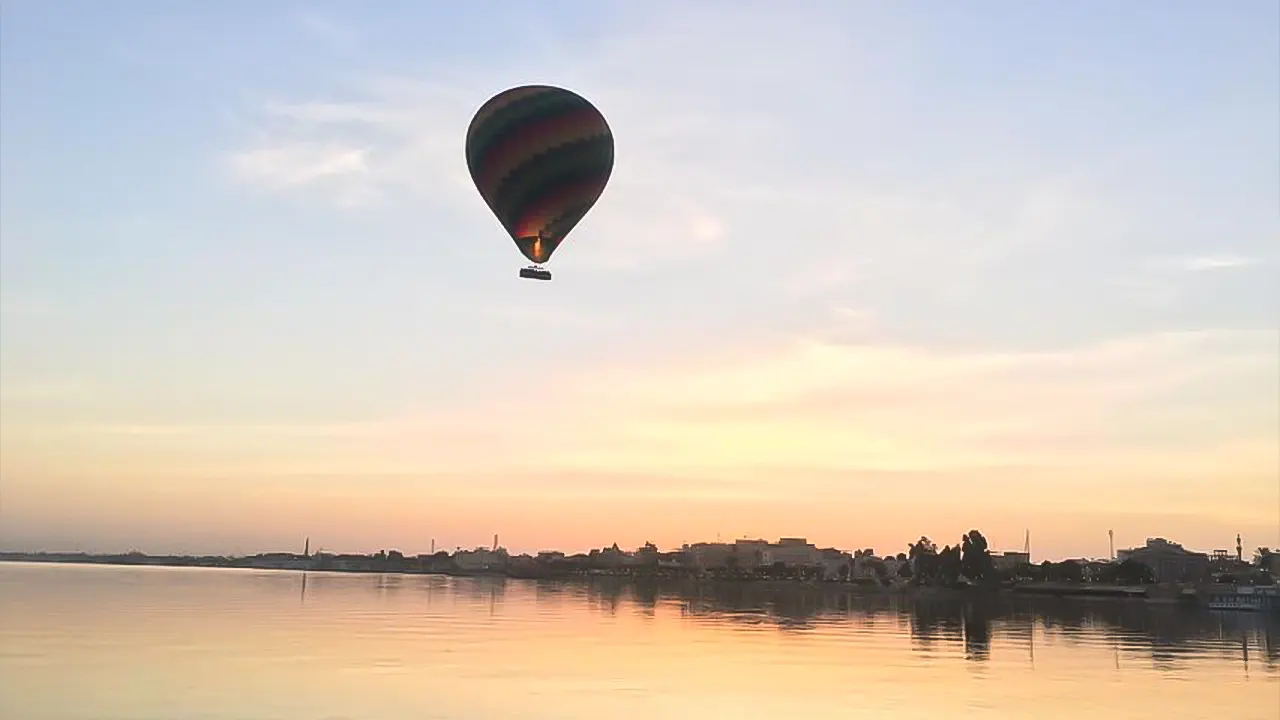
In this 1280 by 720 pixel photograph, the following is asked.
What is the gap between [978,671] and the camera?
37.1 metres

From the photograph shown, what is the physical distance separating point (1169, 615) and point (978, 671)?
2139 inches

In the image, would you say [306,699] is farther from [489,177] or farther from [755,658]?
[755,658]

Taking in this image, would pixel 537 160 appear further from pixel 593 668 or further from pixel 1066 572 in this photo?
pixel 1066 572

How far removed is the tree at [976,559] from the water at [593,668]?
2845 inches

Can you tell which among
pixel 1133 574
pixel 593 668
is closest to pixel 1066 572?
pixel 1133 574

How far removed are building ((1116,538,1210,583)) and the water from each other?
9372 cm

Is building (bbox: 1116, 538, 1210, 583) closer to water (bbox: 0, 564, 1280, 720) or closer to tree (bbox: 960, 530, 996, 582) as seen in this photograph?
tree (bbox: 960, 530, 996, 582)

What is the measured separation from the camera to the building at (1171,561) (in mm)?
150750

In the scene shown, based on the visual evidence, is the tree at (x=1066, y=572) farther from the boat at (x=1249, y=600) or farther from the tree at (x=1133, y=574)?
the boat at (x=1249, y=600)

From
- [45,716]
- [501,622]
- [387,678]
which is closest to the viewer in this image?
[45,716]

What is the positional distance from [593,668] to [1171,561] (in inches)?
5529

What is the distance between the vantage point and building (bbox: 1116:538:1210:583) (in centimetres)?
15075

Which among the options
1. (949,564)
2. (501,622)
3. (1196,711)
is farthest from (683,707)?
(949,564)

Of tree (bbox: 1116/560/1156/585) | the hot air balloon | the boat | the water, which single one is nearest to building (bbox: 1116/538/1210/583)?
tree (bbox: 1116/560/1156/585)
